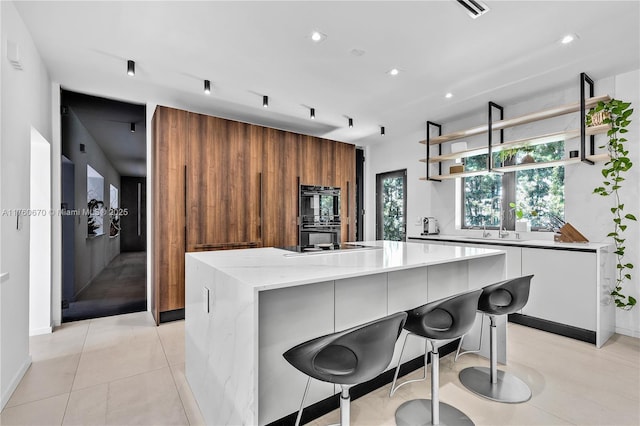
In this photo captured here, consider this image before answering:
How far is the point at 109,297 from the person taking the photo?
4105 millimetres

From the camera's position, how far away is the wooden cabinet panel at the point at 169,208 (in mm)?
3438

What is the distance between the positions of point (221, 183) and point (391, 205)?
3.35 metres

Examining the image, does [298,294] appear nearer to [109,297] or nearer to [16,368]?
[16,368]

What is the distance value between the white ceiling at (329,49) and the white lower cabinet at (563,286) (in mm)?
1829

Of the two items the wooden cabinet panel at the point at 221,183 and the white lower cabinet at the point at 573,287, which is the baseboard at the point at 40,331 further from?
the white lower cabinet at the point at 573,287

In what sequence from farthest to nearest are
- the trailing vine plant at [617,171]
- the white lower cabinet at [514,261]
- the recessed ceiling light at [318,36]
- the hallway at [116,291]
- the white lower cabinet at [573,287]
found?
the hallway at [116,291]
the white lower cabinet at [514,261]
the trailing vine plant at [617,171]
the white lower cabinet at [573,287]
the recessed ceiling light at [318,36]

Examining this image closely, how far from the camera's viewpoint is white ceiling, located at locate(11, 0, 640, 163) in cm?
219

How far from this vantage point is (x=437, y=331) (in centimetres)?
168

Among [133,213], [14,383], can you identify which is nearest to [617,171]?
[14,383]

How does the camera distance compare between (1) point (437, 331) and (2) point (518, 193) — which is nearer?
(1) point (437, 331)

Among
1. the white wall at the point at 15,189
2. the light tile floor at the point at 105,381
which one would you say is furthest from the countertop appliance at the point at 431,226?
the white wall at the point at 15,189

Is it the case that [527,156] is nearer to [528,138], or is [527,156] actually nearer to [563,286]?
[528,138]

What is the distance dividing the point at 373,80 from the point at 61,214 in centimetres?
371

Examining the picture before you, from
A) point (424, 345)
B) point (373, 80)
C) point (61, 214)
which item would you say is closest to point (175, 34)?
point (373, 80)
